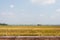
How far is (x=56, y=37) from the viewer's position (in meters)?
5.76

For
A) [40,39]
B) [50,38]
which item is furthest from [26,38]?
[50,38]

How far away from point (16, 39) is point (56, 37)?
1.52 m

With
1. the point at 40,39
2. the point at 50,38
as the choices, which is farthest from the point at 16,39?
the point at 50,38

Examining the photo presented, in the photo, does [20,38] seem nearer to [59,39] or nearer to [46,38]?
[46,38]

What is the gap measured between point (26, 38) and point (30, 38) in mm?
150

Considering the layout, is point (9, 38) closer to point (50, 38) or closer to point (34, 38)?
point (34, 38)

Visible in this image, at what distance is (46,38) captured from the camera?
577 centimetres

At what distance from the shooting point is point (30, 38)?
570 centimetres

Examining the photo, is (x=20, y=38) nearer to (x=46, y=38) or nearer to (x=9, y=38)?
(x=9, y=38)

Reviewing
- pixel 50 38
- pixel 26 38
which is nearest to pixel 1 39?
pixel 26 38

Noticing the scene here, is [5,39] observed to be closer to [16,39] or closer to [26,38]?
[16,39]

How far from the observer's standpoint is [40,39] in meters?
5.71

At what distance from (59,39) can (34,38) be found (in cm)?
95

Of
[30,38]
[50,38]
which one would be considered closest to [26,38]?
[30,38]
